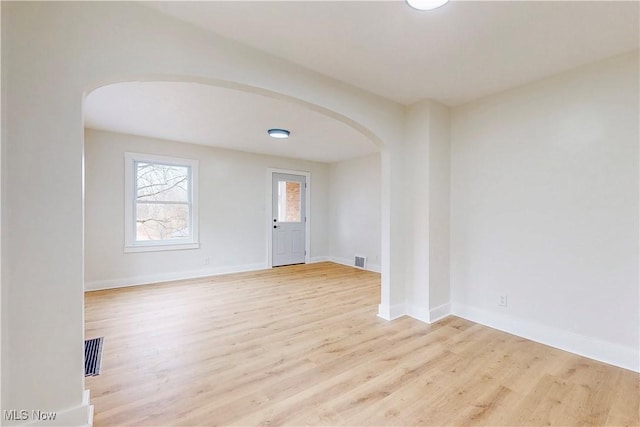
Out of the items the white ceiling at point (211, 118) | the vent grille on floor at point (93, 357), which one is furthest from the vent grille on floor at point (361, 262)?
the vent grille on floor at point (93, 357)

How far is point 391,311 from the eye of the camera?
3.02 meters

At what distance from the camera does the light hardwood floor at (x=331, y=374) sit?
159 cm

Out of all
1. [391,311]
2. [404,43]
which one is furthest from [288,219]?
[404,43]

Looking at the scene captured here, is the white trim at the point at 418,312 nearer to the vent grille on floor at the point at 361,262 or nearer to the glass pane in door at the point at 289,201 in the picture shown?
the vent grille on floor at the point at 361,262

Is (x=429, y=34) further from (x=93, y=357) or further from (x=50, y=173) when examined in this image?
(x=93, y=357)

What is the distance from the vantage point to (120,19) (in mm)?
1576

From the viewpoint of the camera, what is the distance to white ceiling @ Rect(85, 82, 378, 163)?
280 centimetres

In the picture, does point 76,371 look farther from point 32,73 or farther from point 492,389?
point 492,389

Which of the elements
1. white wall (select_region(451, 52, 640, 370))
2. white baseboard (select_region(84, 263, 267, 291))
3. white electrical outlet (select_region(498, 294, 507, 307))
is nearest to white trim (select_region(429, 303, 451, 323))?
white wall (select_region(451, 52, 640, 370))

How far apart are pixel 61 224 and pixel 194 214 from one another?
3647mm

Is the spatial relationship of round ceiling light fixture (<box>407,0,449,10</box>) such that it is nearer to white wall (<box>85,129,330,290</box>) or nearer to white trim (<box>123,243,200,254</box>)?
white wall (<box>85,129,330,290</box>)

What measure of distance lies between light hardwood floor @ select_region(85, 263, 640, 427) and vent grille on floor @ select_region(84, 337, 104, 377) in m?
0.05

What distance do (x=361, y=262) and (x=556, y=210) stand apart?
383 centimetres

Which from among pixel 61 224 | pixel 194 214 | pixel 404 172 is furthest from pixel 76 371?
pixel 194 214
